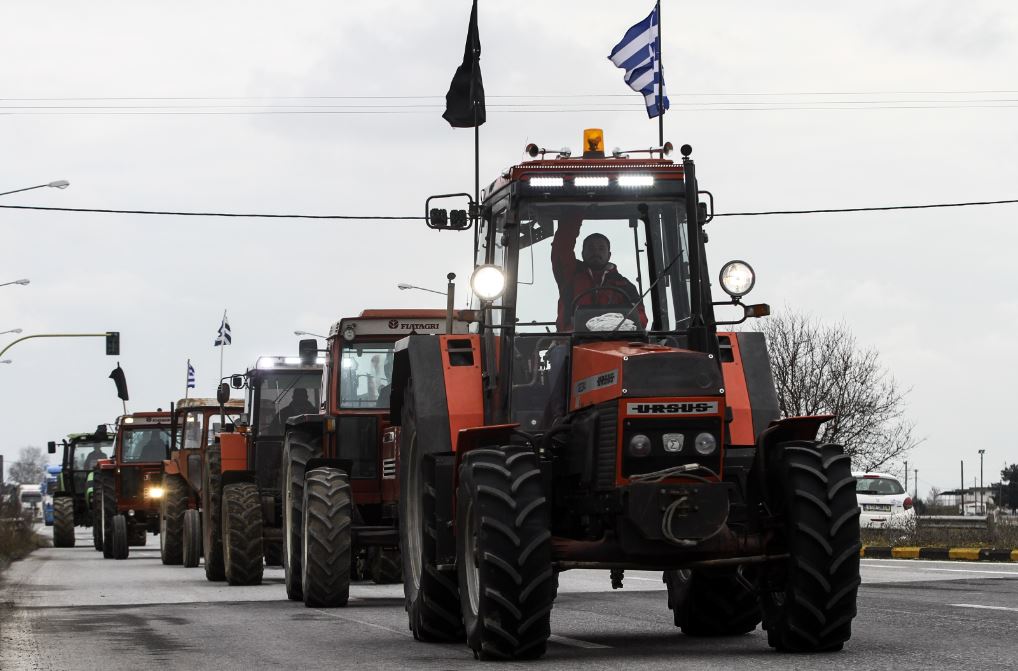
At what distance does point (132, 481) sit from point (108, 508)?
1.24 metres

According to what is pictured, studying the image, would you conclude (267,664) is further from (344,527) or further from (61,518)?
(61,518)

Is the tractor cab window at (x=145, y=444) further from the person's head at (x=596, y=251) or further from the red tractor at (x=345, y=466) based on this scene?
the person's head at (x=596, y=251)

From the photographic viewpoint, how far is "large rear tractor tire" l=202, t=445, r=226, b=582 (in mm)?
22688

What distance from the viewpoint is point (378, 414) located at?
18234mm

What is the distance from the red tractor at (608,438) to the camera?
10383 mm

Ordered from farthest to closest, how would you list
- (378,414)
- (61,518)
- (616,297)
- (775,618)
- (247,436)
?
(61,518), (247,436), (378,414), (616,297), (775,618)

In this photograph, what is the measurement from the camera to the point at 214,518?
22.9m

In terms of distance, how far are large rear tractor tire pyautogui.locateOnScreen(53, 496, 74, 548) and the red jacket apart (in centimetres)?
3275

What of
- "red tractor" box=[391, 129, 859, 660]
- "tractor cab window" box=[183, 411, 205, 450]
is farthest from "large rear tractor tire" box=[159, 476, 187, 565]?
"red tractor" box=[391, 129, 859, 660]

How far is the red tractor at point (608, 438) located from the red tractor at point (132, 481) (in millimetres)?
22752

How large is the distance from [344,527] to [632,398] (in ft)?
21.5

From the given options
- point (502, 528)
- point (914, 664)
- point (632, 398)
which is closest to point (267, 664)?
point (502, 528)

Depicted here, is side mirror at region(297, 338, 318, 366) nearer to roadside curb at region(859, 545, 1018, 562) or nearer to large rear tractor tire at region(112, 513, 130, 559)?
roadside curb at region(859, 545, 1018, 562)

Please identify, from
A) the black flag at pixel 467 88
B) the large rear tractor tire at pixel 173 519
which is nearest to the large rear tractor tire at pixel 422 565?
the black flag at pixel 467 88
